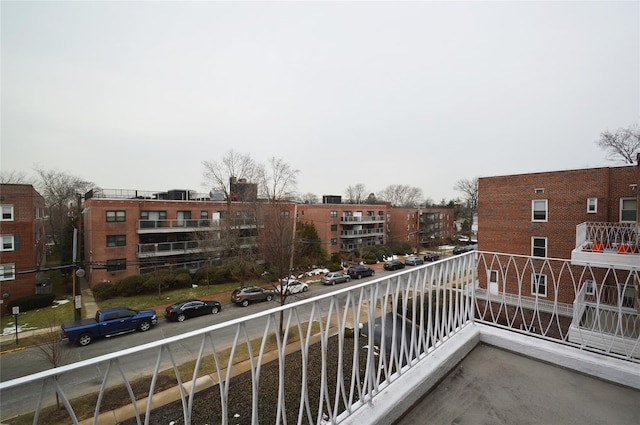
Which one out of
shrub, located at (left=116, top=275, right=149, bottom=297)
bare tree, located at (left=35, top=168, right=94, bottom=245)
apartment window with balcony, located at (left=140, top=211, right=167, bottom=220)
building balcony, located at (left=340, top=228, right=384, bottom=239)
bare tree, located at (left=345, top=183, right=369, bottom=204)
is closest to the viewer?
shrub, located at (left=116, top=275, right=149, bottom=297)

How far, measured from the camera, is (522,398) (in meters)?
2.25

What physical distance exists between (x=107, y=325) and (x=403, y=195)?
52.5m

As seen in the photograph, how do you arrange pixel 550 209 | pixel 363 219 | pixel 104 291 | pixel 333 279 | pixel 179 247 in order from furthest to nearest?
pixel 363 219 < pixel 333 279 < pixel 179 247 < pixel 104 291 < pixel 550 209

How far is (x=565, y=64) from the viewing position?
10.1 meters

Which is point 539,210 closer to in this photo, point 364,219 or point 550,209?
point 550,209

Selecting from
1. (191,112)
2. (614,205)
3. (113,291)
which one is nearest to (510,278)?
(614,205)

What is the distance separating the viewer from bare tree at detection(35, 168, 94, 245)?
27.3 m

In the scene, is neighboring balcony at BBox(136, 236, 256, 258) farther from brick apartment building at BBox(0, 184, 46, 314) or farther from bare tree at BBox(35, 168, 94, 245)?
bare tree at BBox(35, 168, 94, 245)

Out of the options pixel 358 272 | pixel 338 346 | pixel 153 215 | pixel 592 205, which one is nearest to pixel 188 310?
pixel 153 215

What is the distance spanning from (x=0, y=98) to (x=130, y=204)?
1144 cm

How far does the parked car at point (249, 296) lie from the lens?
15.8 meters

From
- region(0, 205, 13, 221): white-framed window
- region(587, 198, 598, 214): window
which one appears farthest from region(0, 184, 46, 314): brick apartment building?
region(587, 198, 598, 214): window

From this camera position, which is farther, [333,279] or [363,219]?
[363,219]

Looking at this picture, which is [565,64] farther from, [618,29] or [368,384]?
[368,384]
